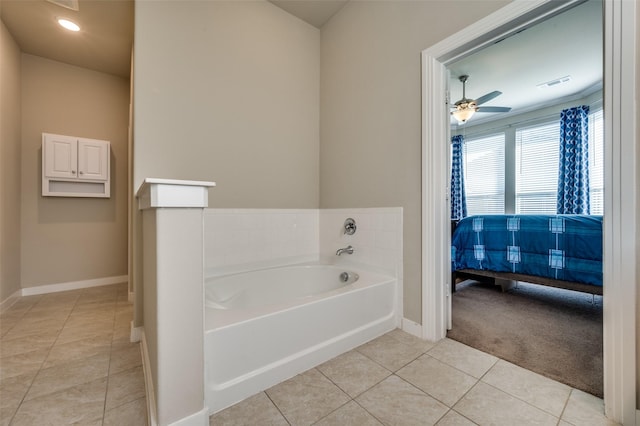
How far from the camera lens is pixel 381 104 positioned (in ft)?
6.55

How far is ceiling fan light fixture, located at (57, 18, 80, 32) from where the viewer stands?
7.54 ft

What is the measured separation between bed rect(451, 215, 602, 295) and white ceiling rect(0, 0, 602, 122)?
1682 millimetres

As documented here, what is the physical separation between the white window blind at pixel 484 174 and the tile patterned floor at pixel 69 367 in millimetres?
5601

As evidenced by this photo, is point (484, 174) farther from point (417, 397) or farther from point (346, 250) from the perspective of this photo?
point (417, 397)

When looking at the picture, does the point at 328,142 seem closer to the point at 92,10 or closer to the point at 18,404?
the point at 92,10

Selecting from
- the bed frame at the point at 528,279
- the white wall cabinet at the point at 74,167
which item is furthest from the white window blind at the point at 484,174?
the white wall cabinet at the point at 74,167

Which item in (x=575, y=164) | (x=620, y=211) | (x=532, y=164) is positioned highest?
(x=532, y=164)

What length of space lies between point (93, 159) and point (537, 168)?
645 cm

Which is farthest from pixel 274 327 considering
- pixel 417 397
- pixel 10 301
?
pixel 10 301

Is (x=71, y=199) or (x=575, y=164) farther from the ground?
(x=575, y=164)

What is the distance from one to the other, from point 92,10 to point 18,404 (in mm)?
2846

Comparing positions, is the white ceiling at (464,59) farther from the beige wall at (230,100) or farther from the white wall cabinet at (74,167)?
the white wall cabinet at (74,167)

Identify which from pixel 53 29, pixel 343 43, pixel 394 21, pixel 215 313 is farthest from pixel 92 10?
pixel 215 313

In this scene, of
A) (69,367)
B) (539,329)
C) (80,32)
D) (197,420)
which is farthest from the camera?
(80,32)
